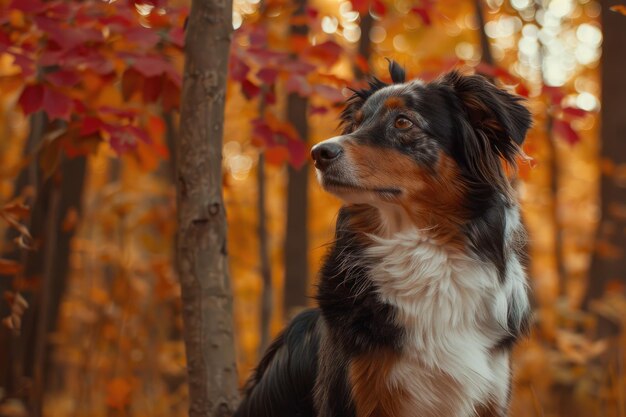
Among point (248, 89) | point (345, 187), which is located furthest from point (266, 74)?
point (345, 187)

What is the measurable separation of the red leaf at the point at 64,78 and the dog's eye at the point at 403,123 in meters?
1.65

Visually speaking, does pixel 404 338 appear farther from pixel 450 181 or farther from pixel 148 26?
pixel 148 26

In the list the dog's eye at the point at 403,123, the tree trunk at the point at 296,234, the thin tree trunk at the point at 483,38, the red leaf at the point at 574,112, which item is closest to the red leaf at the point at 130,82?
the dog's eye at the point at 403,123

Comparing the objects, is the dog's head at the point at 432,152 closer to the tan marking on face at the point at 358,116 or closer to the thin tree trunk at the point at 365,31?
the tan marking on face at the point at 358,116

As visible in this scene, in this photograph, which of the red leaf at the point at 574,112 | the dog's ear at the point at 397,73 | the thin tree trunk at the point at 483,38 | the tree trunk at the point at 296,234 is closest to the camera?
the dog's ear at the point at 397,73

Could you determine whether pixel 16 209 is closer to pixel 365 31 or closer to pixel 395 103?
pixel 395 103

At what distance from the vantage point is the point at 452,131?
3402 millimetres

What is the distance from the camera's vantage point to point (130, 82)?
383cm

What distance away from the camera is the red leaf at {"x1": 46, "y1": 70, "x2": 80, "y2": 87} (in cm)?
362

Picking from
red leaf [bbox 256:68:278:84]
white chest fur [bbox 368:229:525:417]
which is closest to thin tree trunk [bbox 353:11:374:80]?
red leaf [bbox 256:68:278:84]

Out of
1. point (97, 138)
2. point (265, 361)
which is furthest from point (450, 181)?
point (97, 138)

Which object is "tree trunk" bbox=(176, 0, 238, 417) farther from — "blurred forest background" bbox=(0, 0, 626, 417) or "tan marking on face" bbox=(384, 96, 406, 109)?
"tan marking on face" bbox=(384, 96, 406, 109)

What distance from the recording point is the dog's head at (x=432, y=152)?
3.20 metres

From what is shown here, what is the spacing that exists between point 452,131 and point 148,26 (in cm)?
177
